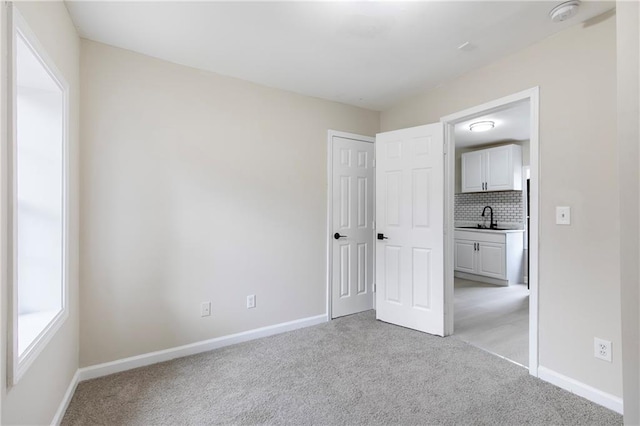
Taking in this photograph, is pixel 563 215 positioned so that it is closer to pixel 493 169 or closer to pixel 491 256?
pixel 491 256

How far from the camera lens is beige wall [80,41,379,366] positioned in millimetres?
2271

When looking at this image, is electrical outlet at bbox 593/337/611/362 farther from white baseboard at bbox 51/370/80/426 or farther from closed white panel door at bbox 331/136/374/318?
white baseboard at bbox 51/370/80/426

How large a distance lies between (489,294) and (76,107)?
5.15 meters

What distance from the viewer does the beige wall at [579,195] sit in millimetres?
1916

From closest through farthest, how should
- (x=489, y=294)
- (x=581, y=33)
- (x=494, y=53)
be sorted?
(x=581, y=33) → (x=494, y=53) → (x=489, y=294)

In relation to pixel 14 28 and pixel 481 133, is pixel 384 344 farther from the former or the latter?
pixel 481 133

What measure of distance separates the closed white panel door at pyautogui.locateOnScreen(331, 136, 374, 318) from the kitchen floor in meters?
1.11

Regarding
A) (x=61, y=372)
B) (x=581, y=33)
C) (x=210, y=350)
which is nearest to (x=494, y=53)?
(x=581, y=33)

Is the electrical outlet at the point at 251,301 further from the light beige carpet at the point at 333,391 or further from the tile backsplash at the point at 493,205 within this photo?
the tile backsplash at the point at 493,205

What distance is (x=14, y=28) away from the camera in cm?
119

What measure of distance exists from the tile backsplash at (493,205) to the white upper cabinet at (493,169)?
32cm

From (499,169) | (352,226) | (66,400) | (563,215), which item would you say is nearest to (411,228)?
(352,226)

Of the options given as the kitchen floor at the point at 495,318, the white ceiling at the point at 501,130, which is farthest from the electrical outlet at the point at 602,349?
the white ceiling at the point at 501,130

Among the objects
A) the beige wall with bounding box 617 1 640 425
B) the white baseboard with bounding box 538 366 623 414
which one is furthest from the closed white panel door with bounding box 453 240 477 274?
the beige wall with bounding box 617 1 640 425
